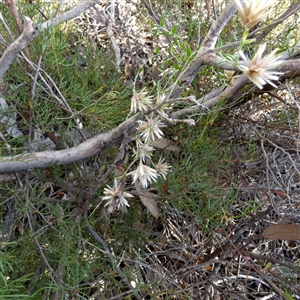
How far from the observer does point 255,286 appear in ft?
3.96

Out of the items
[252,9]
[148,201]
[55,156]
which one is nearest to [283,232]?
[148,201]

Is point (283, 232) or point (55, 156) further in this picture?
point (283, 232)

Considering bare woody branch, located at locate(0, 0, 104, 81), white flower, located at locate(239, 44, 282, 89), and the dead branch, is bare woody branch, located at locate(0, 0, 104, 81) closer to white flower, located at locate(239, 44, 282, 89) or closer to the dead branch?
the dead branch

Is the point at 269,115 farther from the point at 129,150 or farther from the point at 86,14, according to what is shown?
the point at 86,14

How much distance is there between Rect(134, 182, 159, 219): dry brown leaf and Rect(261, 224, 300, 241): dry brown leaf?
12.2 inches

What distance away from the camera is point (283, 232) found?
100 cm

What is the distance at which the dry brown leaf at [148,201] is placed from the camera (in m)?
0.93

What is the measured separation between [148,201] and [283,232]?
1.23 feet

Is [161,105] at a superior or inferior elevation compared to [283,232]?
superior

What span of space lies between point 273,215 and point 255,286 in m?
0.24

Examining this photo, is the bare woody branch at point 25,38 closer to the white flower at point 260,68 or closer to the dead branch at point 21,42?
the dead branch at point 21,42

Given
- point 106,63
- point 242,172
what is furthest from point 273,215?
point 106,63

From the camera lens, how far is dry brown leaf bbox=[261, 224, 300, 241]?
0.99 m

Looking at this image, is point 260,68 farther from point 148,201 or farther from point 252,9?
point 148,201
